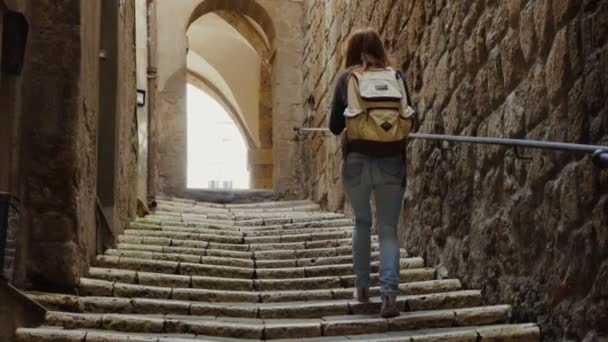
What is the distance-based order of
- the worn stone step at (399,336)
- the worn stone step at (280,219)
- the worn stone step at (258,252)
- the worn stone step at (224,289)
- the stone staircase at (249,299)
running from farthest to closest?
the worn stone step at (280,219) → the worn stone step at (258,252) → the worn stone step at (224,289) → the stone staircase at (249,299) → the worn stone step at (399,336)

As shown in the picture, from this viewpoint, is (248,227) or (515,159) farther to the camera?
(248,227)

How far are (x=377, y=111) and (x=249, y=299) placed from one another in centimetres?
130

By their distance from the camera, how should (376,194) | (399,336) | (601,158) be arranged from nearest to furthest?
(601,158)
(399,336)
(376,194)

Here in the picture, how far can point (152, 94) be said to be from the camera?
9680 mm

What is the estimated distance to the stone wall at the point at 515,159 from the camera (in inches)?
125

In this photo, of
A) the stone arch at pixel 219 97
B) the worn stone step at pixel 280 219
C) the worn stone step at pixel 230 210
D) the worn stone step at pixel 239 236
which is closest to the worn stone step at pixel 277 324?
the worn stone step at pixel 239 236

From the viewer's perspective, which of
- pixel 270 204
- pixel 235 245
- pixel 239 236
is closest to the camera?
pixel 235 245

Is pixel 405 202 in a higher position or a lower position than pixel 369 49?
lower

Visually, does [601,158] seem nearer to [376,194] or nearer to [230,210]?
[376,194]

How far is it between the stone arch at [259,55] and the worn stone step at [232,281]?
261 inches

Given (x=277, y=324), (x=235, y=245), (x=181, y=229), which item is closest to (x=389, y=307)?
(x=277, y=324)

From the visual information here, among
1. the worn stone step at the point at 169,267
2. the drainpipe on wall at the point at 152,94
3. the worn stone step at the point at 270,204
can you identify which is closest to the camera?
the worn stone step at the point at 169,267

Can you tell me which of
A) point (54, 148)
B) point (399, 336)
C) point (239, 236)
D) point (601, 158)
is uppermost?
point (54, 148)

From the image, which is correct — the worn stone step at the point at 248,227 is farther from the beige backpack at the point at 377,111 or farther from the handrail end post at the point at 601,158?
the handrail end post at the point at 601,158
